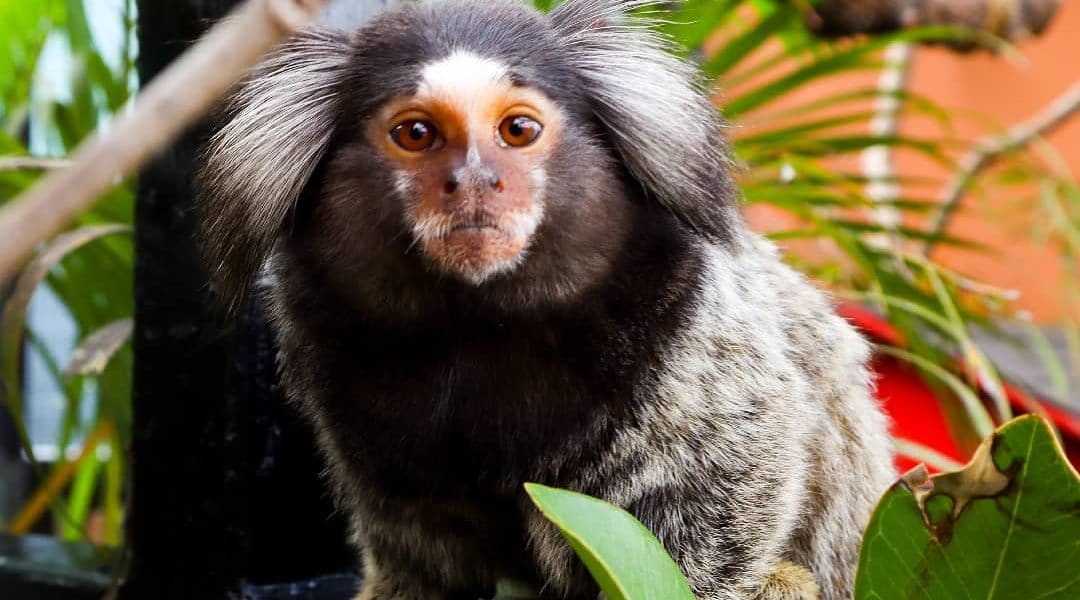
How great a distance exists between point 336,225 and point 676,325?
39 cm

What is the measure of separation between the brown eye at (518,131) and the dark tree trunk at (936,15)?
1.23 metres

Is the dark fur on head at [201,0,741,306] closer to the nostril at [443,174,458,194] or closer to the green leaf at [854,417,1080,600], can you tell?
the nostril at [443,174,458,194]

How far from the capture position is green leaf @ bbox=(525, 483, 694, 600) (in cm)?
81

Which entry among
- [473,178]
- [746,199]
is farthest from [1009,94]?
[473,178]

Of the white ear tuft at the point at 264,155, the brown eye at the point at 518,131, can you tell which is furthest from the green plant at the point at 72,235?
the brown eye at the point at 518,131

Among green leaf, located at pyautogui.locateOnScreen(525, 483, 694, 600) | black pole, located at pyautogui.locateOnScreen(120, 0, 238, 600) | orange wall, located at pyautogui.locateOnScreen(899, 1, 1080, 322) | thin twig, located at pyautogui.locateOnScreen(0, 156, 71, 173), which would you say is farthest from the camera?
orange wall, located at pyautogui.locateOnScreen(899, 1, 1080, 322)

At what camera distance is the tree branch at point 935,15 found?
2.27m

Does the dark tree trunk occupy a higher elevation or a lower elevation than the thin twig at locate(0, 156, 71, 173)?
lower

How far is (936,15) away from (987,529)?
1957 mm

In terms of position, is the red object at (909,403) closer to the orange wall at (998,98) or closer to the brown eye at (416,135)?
the brown eye at (416,135)

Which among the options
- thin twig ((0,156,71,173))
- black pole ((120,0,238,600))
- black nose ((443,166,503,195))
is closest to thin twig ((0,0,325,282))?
black nose ((443,166,503,195))

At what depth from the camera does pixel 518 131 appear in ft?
Result: 3.86

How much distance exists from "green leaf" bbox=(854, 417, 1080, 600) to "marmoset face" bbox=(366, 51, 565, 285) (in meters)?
0.45

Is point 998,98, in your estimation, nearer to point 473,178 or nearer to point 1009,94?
point 1009,94
